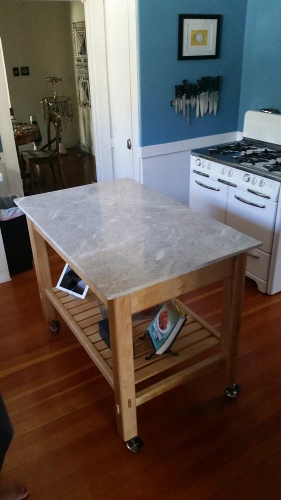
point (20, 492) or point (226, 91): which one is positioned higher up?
point (226, 91)

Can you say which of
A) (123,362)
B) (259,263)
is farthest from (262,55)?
(123,362)

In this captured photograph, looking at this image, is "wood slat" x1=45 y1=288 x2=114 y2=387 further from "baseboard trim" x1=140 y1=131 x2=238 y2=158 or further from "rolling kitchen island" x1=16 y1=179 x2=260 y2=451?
"baseboard trim" x1=140 y1=131 x2=238 y2=158

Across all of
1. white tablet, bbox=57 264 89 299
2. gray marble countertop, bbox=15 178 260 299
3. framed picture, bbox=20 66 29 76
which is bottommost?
white tablet, bbox=57 264 89 299

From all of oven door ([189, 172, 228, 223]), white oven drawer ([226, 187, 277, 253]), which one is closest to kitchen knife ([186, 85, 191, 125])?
oven door ([189, 172, 228, 223])

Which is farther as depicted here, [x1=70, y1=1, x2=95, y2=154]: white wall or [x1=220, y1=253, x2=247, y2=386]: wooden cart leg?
[x1=70, y1=1, x2=95, y2=154]: white wall

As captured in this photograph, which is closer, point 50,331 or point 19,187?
point 50,331

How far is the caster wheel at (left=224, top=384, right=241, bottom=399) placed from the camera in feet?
6.30

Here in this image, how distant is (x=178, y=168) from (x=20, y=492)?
8.61ft

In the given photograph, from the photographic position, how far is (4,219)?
2889 mm

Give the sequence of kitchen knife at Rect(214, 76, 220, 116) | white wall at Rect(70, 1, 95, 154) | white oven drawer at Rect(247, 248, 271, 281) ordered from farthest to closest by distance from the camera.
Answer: white wall at Rect(70, 1, 95, 154) → kitchen knife at Rect(214, 76, 220, 116) → white oven drawer at Rect(247, 248, 271, 281)

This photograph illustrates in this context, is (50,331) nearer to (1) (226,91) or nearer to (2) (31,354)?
(2) (31,354)

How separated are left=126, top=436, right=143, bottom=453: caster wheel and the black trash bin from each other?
1808 millimetres

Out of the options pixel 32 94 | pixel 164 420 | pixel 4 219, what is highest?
pixel 32 94

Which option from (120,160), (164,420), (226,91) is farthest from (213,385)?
(226,91)
